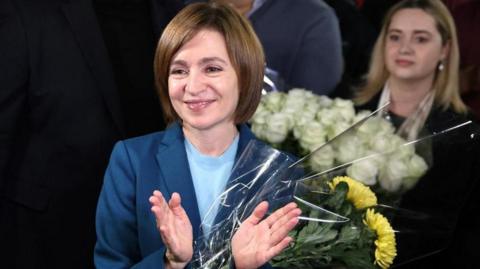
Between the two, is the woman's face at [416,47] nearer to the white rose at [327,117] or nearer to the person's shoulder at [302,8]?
the person's shoulder at [302,8]

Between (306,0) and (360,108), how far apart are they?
46cm

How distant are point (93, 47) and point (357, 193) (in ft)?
3.45

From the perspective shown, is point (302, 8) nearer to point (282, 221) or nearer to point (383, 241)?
point (383, 241)

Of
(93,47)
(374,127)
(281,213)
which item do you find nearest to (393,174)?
(374,127)

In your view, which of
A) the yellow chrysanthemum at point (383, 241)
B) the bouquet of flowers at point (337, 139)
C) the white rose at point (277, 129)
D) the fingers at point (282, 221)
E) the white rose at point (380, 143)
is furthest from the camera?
the white rose at point (277, 129)

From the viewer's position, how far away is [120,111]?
2.25 m

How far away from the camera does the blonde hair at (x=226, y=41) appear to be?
152cm

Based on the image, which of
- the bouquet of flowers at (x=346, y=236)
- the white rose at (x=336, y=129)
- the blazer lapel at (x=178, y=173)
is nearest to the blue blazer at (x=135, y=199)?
the blazer lapel at (x=178, y=173)

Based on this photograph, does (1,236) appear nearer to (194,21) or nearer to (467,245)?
(194,21)

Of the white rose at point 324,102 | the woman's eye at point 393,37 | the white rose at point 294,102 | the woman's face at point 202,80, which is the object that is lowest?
the white rose at point 324,102

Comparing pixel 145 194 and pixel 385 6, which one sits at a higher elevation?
pixel 385 6

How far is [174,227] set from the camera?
1.35 metres

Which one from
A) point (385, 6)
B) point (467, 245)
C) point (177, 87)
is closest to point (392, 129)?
point (177, 87)

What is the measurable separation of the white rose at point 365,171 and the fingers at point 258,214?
276 millimetres
